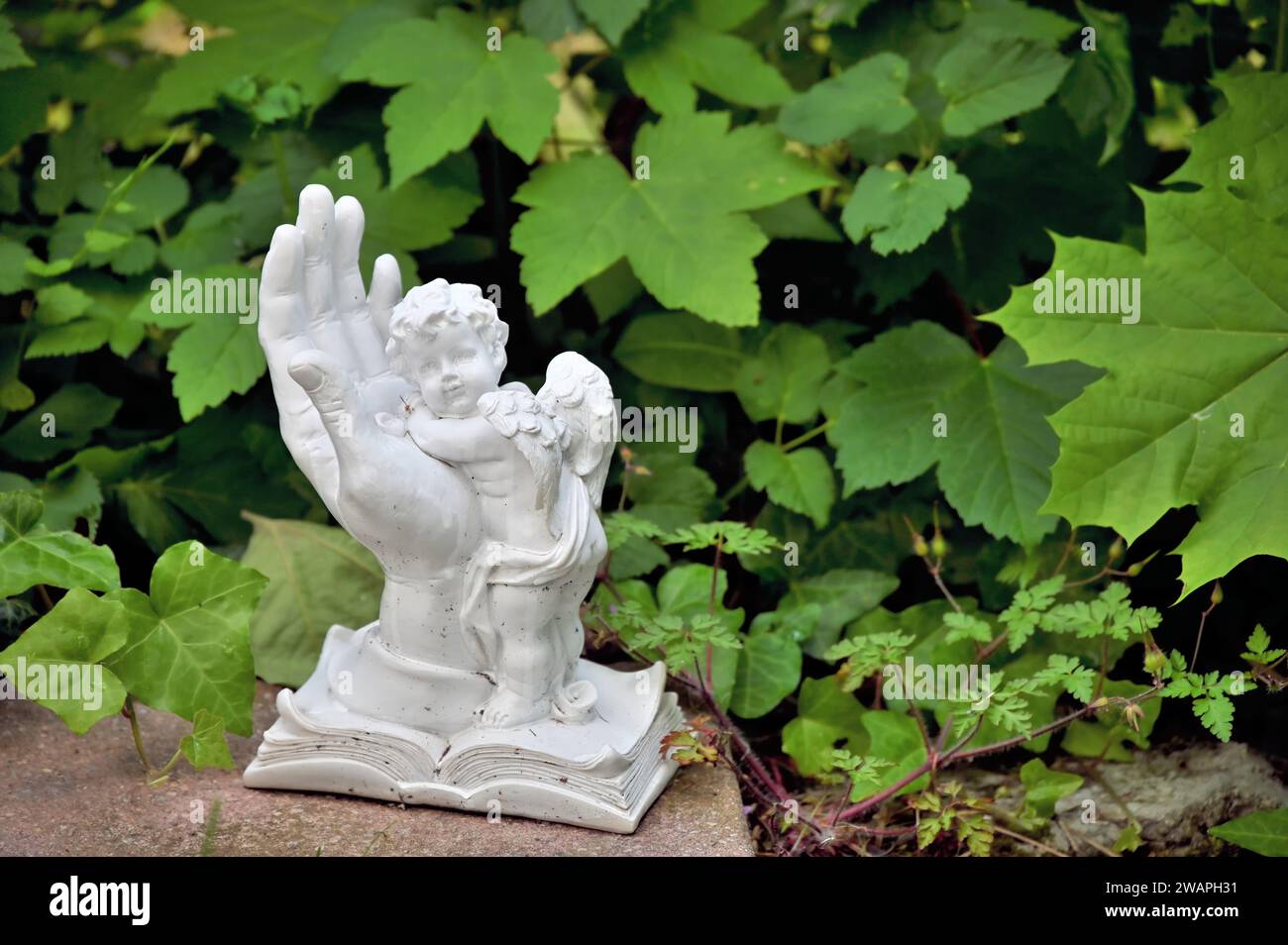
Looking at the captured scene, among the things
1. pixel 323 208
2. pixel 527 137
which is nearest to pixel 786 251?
pixel 527 137

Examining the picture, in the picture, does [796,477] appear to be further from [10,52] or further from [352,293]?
[10,52]

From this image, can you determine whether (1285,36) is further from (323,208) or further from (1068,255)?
(323,208)

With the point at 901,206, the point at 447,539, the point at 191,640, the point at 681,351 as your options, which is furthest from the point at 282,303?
the point at 901,206

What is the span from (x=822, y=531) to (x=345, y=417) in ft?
4.62

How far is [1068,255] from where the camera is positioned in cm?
273

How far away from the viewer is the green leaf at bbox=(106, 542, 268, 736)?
2.56 m

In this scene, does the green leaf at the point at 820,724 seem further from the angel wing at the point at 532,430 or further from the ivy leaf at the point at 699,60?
the ivy leaf at the point at 699,60

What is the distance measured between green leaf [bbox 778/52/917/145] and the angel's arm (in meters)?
1.28

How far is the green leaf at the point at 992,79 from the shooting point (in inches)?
126

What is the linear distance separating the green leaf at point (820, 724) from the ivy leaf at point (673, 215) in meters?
0.79

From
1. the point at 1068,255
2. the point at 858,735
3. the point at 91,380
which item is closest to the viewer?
the point at 1068,255

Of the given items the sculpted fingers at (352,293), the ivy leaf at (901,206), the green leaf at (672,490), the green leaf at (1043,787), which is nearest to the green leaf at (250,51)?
the sculpted fingers at (352,293)

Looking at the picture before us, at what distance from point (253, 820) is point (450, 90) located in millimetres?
1642

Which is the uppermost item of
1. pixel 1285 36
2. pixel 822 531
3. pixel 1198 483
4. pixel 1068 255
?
pixel 1285 36
